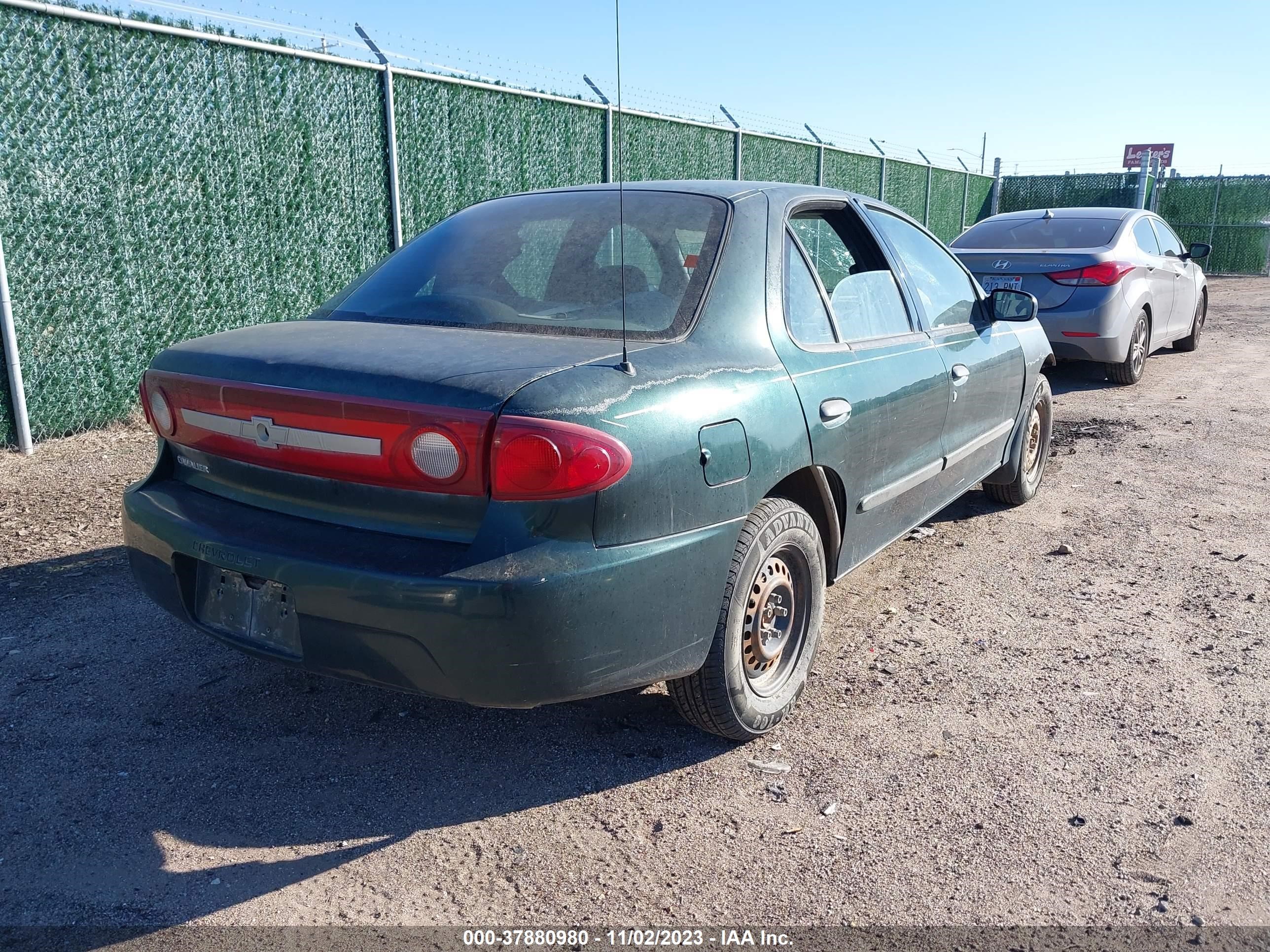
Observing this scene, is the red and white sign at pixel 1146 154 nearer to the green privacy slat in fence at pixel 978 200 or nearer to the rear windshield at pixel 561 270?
the green privacy slat in fence at pixel 978 200

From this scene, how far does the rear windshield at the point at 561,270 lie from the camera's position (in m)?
2.89

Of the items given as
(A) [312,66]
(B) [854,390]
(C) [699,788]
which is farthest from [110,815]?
(A) [312,66]

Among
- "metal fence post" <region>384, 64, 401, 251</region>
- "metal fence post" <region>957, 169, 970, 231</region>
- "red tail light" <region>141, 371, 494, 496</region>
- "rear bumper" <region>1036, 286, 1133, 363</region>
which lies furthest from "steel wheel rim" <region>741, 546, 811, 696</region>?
"metal fence post" <region>957, 169, 970, 231</region>

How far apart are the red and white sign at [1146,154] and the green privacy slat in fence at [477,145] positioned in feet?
67.2

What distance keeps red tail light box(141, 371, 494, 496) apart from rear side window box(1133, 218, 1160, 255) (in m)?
8.63

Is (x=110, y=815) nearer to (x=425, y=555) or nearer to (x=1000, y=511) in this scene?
(x=425, y=555)

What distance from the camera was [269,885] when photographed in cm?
232

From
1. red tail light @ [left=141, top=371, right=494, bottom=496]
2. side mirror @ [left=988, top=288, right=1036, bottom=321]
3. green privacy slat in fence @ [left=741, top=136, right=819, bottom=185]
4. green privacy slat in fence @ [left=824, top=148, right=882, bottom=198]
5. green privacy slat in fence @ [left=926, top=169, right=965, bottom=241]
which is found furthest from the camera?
green privacy slat in fence @ [left=926, top=169, right=965, bottom=241]

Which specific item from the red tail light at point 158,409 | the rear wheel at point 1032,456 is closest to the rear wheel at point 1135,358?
the rear wheel at point 1032,456

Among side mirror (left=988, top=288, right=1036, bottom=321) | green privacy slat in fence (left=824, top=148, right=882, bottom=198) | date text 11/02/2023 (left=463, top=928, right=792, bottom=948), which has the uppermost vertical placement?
green privacy slat in fence (left=824, top=148, right=882, bottom=198)

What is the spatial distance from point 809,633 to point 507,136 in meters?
7.22

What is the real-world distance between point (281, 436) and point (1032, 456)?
434 cm

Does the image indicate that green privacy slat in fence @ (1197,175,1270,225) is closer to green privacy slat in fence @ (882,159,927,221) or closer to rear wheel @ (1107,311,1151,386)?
green privacy slat in fence @ (882,159,927,221)

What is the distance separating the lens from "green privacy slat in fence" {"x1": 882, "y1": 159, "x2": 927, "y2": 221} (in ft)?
58.4
